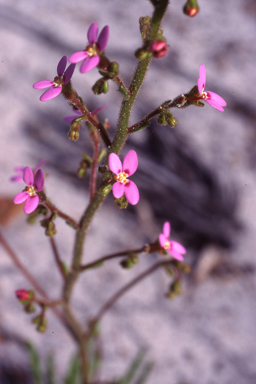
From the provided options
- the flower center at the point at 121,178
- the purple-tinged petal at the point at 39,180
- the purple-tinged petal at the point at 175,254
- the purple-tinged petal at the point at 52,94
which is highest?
the purple-tinged petal at the point at 52,94

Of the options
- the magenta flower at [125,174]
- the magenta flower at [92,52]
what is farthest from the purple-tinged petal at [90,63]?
the magenta flower at [125,174]

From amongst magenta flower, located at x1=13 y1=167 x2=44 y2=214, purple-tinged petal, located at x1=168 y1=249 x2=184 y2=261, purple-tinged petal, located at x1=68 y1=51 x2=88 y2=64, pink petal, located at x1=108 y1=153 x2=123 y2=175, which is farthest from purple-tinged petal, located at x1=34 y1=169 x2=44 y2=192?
purple-tinged petal, located at x1=168 y1=249 x2=184 y2=261

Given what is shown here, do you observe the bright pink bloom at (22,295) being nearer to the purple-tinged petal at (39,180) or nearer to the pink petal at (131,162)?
the purple-tinged petal at (39,180)

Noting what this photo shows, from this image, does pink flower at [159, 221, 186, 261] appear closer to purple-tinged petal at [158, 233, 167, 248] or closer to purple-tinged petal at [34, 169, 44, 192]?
purple-tinged petal at [158, 233, 167, 248]

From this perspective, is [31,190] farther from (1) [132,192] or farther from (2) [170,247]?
(2) [170,247]

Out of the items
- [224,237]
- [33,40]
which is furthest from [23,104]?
[224,237]

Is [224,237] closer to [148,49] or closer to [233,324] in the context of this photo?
[233,324]
